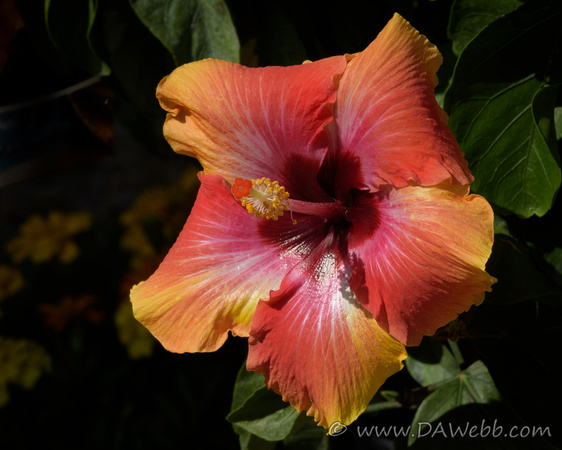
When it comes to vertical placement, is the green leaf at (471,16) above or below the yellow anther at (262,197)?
above

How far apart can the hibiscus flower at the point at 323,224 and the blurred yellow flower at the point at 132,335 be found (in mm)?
1280

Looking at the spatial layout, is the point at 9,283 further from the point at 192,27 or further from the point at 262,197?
the point at 262,197

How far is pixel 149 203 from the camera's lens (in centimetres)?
235

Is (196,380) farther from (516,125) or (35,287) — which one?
(516,125)

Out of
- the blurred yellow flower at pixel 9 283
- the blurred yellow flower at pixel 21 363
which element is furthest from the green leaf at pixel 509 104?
the blurred yellow flower at pixel 9 283

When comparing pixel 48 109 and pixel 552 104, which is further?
pixel 48 109

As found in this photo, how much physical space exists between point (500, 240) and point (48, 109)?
950 mm

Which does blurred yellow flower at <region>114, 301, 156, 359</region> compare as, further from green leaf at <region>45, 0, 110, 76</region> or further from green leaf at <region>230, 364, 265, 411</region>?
green leaf at <region>45, 0, 110, 76</region>

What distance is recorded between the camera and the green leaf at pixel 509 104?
80cm

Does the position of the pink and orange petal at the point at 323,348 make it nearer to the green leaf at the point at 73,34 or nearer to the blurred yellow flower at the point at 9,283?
the green leaf at the point at 73,34

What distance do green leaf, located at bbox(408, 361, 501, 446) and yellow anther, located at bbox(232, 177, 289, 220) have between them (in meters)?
0.52

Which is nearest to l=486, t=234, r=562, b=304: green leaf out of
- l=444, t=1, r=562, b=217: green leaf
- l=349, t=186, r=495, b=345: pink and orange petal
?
l=444, t=1, r=562, b=217: green leaf

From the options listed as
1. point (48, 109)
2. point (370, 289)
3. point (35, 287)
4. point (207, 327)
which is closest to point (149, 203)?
point (35, 287)

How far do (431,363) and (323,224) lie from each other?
508mm
